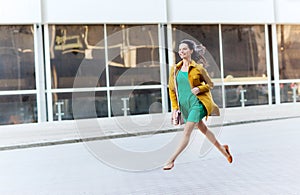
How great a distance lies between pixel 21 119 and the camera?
13281mm

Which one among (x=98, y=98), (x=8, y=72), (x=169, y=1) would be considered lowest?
(x=98, y=98)

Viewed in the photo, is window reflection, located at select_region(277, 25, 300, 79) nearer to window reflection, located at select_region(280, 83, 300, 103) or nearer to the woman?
window reflection, located at select_region(280, 83, 300, 103)

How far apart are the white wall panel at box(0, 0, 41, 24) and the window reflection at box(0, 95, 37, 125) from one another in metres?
2.54

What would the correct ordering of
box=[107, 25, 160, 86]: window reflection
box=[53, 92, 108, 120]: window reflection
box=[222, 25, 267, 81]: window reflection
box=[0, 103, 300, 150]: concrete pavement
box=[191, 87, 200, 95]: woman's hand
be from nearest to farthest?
box=[191, 87, 200, 95]: woman's hand < box=[0, 103, 300, 150]: concrete pavement < box=[53, 92, 108, 120]: window reflection < box=[107, 25, 160, 86]: window reflection < box=[222, 25, 267, 81]: window reflection

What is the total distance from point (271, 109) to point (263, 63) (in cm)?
238

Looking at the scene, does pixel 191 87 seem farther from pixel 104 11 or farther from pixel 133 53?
pixel 133 53

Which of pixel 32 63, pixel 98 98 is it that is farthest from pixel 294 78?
pixel 32 63

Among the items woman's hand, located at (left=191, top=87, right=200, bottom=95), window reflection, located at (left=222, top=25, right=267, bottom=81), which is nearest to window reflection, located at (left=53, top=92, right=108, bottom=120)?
window reflection, located at (left=222, top=25, right=267, bottom=81)

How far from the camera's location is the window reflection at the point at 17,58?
13062mm

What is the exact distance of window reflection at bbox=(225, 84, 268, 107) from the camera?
1506cm

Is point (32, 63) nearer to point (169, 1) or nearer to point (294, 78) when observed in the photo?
point (169, 1)

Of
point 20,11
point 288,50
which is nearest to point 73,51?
point 20,11

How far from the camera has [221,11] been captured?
1441cm

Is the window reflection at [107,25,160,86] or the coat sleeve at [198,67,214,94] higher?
the window reflection at [107,25,160,86]
